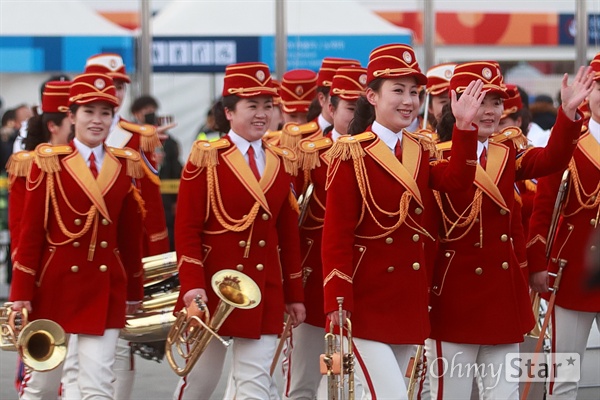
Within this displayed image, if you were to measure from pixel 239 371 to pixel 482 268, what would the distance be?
1283 millimetres

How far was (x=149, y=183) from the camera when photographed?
343 inches

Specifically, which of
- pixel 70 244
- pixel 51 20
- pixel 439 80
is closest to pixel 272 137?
pixel 439 80

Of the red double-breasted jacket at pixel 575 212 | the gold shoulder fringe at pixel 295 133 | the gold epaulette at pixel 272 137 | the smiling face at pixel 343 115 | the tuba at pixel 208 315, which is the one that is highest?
the smiling face at pixel 343 115

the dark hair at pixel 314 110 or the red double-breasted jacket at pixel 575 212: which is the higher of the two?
the dark hair at pixel 314 110

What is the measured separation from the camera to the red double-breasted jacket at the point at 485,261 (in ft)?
20.8

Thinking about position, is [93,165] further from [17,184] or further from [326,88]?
[326,88]

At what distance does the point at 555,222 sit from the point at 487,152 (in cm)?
80

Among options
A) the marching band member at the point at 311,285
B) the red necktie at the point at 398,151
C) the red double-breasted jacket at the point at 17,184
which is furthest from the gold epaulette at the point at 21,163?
the red necktie at the point at 398,151

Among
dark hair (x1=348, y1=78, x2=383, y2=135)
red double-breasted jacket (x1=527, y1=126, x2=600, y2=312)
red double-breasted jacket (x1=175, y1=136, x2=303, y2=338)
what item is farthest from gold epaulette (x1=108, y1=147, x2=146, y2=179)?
red double-breasted jacket (x1=527, y1=126, x2=600, y2=312)

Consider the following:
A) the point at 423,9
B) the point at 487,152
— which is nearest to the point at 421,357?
the point at 487,152

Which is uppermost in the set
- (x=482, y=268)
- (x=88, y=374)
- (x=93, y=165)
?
(x=93, y=165)

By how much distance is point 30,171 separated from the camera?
7035mm

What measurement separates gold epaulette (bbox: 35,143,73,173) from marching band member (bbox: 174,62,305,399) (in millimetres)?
643

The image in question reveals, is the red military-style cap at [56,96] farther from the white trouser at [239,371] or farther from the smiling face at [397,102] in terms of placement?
the smiling face at [397,102]
